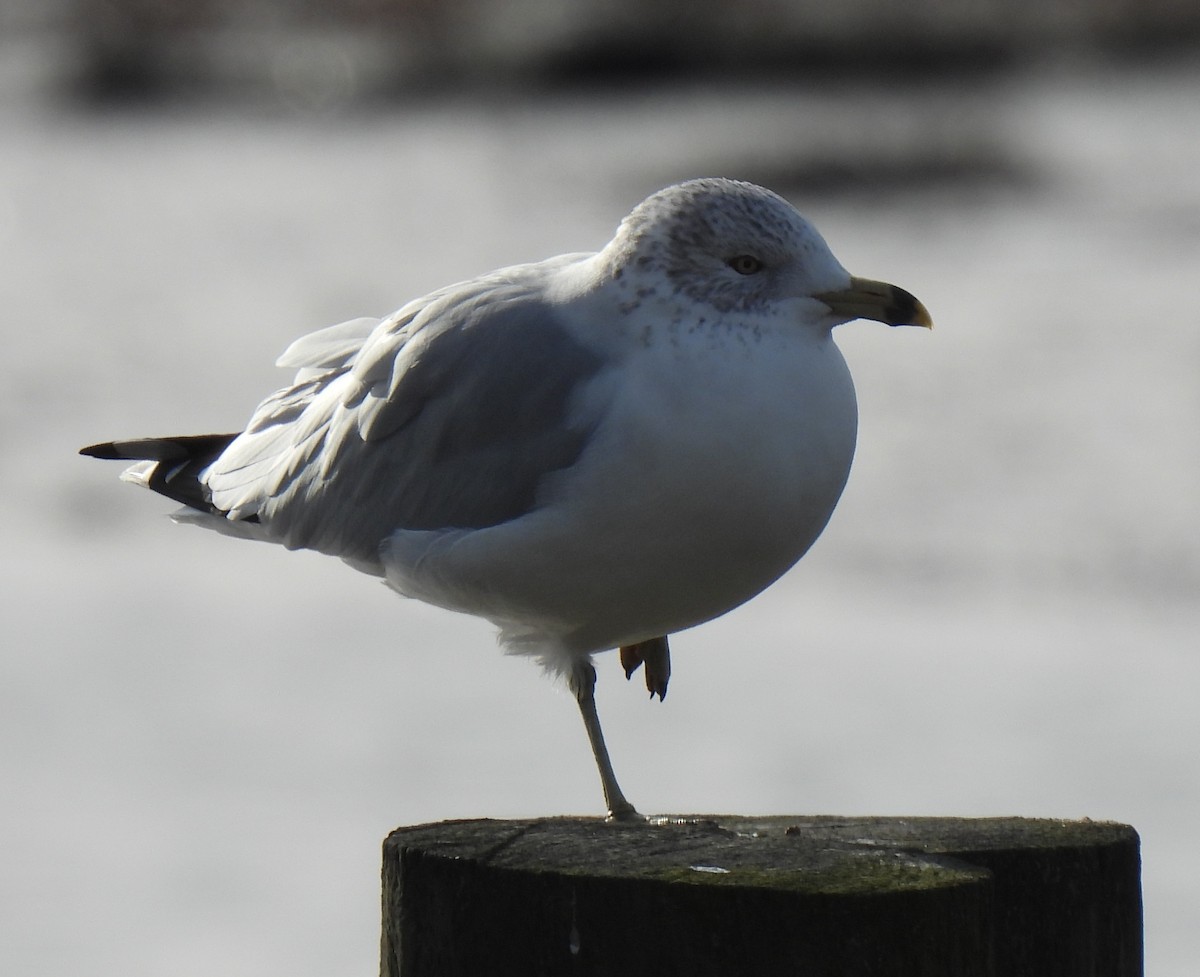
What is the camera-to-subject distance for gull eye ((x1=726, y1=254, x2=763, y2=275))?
405 cm

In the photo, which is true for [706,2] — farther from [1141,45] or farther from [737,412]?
[737,412]

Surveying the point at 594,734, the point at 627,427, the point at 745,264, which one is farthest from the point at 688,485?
the point at 594,734

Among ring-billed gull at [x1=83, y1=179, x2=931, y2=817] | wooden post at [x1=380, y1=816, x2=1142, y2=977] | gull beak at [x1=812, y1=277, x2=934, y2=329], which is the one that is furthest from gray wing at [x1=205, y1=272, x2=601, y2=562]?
wooden post at [x1=380, y1=816, x2=1142, y2=977]

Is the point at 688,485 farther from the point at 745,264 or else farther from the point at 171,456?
the point at 171,456

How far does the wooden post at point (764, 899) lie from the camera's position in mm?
3301

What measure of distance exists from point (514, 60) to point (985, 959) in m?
30.0

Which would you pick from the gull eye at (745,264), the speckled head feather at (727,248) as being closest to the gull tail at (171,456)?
the speckled head feather at (727,248)

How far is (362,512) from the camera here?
4664 millimetres

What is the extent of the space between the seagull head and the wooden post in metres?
0.92

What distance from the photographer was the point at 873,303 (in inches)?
158

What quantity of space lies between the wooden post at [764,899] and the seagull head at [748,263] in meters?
0.92

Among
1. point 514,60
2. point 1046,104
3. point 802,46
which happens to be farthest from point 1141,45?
point 514,60

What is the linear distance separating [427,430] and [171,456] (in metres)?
1.08

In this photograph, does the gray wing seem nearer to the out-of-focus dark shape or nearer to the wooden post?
the wooden post
